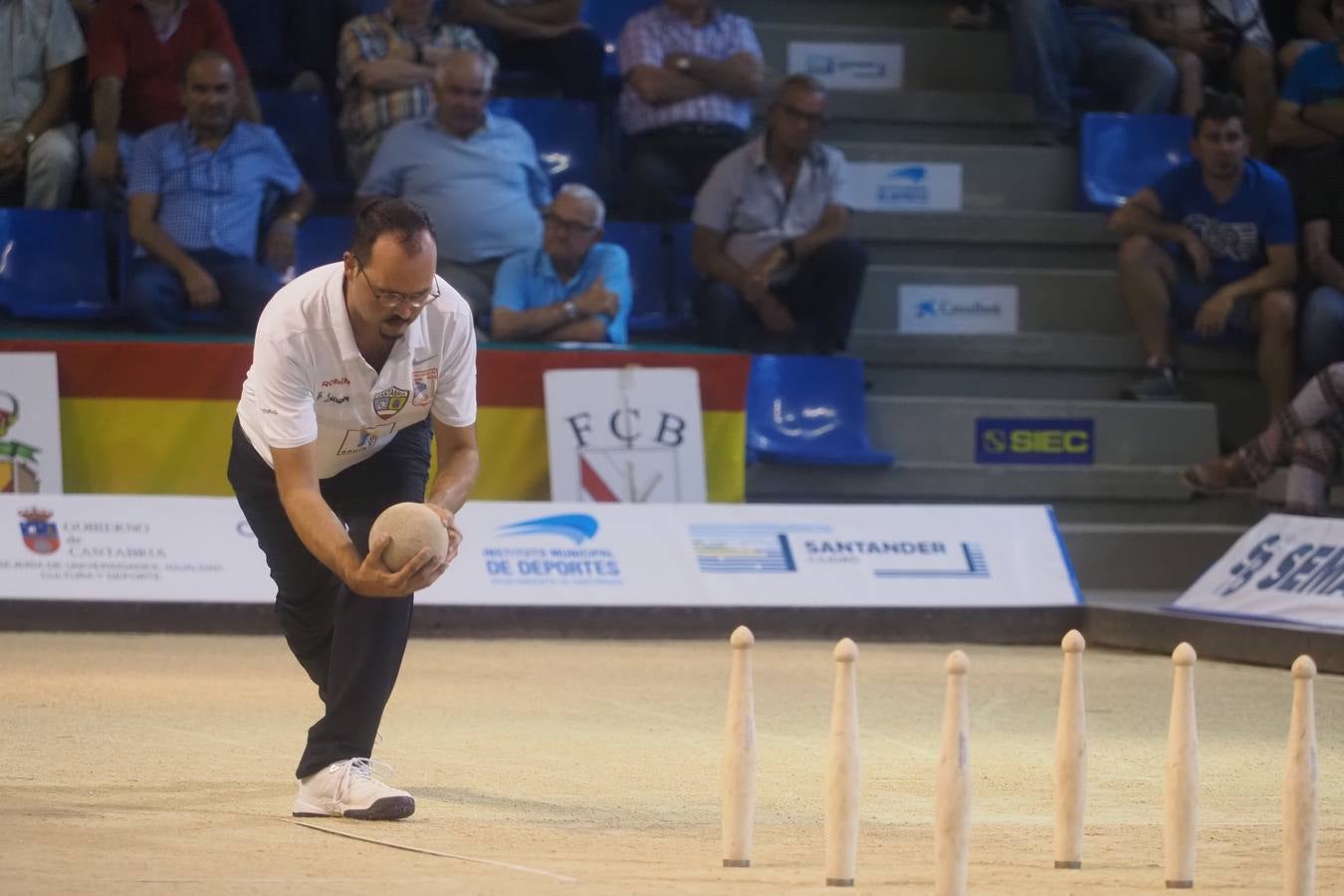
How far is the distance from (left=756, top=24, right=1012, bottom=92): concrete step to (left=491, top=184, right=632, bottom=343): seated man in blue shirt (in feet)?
13.0

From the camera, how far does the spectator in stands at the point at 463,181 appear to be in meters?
11.9

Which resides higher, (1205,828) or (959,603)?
(1205,828)

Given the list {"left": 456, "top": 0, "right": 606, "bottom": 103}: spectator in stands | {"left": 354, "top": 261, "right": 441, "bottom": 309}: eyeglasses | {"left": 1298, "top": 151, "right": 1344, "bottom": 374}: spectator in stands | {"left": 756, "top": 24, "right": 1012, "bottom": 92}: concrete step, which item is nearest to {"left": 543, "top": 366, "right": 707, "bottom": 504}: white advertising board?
{"left": 456, "top": 0, "right": 606, "bottom": 103}: spectator in stands

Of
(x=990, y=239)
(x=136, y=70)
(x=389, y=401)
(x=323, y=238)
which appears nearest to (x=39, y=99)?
(x=136, y=70)

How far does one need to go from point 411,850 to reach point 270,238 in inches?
295

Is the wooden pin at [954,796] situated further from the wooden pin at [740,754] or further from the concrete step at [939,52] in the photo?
the concrete step at [939,52]

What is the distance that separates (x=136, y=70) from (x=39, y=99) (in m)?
0.63

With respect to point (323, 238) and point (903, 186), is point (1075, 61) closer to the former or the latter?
point (903, 186)

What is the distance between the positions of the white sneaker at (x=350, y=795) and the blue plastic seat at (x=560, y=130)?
8254 millimetres

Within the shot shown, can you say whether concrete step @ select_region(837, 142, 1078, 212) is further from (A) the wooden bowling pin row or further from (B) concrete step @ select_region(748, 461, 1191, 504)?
(A) the wooden bowling pin row

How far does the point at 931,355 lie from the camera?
1314cm

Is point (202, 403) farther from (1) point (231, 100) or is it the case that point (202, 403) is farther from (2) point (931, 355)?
(2) point (931, 355)

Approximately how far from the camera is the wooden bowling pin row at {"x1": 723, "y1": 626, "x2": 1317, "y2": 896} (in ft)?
14.5

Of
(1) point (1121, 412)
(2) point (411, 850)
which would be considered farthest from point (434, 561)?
(1) point (1121, 412)
